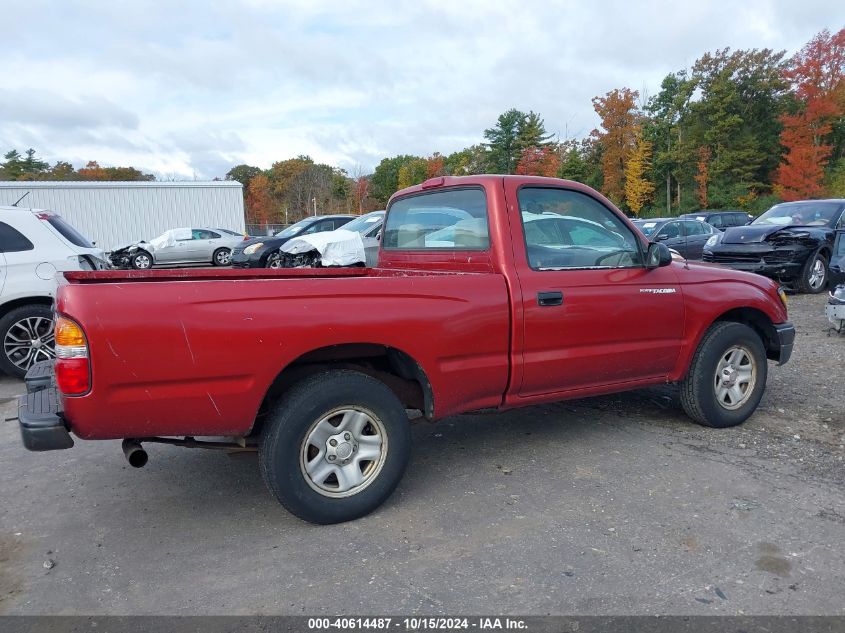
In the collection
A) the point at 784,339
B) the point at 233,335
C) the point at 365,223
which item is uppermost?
the point at 365,223

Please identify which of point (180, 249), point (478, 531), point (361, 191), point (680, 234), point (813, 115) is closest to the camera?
point (478, 531)

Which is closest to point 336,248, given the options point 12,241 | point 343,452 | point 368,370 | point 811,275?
point 12,241

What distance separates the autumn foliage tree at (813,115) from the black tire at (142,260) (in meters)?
40.0

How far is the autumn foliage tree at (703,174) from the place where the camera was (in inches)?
1938

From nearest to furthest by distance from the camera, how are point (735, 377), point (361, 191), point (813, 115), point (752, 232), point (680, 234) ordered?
point (735, 377) < point (752, 232) < point (680, 234) < point (813, 115) < point (361, 191)

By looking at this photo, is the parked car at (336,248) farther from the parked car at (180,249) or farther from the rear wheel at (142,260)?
the rear wheel at (142,260)

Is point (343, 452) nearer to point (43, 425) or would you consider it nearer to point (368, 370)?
point (368, 370)

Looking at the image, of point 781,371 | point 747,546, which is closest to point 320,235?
point 781,371

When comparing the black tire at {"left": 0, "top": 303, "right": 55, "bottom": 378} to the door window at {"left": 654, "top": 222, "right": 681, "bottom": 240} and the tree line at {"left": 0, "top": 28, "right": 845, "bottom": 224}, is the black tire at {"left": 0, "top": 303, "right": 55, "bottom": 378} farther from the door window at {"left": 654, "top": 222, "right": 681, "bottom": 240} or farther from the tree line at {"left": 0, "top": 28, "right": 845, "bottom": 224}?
the tree line at {"left": 0, "top": 28, "right": 845, "bottom": 224}

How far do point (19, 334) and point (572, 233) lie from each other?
5.75m

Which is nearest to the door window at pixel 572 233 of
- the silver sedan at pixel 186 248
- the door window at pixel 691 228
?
the door window at pixel 691 228

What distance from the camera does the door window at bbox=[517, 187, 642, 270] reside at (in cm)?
394

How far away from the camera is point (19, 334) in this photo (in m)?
6.50

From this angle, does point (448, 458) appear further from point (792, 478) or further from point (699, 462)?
point (792, 478)
